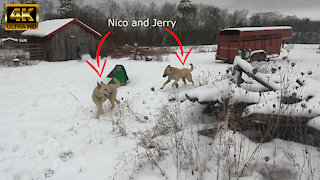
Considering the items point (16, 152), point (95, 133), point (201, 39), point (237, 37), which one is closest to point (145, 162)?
point (95, 133)

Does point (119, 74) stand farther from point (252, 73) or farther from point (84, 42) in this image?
point (84, 42)

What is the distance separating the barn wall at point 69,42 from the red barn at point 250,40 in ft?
38.8

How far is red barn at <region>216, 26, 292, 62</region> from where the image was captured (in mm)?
13055

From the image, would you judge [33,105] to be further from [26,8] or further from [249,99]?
[26,8]

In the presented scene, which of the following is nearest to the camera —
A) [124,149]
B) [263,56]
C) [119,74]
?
[124,149]

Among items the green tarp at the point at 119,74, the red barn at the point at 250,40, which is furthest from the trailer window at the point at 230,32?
the green tarp at the point at 119,74

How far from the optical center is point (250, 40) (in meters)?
13.4

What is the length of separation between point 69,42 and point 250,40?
14.6m

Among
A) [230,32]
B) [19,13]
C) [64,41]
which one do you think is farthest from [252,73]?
[64,41]

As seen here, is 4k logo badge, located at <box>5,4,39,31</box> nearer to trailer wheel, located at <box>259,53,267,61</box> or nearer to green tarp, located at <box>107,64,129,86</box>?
green tarp, located at <box>107,64,129,86</box>

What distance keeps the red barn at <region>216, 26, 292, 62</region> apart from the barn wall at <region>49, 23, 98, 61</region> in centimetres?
1182

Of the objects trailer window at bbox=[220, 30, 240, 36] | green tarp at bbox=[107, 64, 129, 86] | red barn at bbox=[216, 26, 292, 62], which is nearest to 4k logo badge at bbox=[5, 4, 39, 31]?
green tarp at bbox=[107, 64, 129, 86]

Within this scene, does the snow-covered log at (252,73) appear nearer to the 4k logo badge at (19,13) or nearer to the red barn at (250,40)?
the red barn at (250,40)

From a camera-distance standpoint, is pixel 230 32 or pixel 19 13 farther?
pixel 19 13
